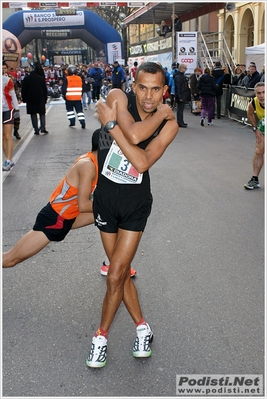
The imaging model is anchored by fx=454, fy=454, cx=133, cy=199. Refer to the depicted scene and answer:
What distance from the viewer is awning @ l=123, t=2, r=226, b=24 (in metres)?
21.6

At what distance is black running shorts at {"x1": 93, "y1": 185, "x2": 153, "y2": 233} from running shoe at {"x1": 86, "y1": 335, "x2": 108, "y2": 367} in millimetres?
733

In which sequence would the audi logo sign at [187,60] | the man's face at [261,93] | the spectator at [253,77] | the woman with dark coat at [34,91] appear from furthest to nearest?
the audi logo sign at [187,60], the spectator at [253,77], the woman with dark coat at [34,91], the man's face at [261,93]

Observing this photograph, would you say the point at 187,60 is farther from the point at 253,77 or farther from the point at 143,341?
the point at 143,341

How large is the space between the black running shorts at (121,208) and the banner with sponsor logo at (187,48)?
18136 mm

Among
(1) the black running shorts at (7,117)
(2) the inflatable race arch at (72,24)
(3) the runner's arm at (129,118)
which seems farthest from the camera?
(2) the inflatable race arch at (72,24)

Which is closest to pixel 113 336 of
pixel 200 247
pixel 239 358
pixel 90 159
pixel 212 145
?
pixel 239 358

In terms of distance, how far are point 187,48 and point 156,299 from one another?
17980 mm

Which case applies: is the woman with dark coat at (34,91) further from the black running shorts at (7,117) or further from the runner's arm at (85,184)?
the runner's arm at (85,184)

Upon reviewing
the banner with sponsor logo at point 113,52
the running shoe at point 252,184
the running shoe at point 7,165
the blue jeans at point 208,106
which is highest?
the banner with sponsor logo at point 113,52

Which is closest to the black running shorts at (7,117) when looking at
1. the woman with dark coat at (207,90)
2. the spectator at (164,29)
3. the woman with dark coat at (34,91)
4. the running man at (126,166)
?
the woman with dark coat at (34,91)

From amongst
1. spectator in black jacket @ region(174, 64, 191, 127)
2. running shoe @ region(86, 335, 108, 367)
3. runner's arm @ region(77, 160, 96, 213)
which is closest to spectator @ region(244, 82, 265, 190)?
runner's arm @ region(77, 160, 96, 213)

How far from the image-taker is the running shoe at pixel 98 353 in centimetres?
295

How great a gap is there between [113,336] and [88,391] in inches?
24.4

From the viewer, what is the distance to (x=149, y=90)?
9.27 ft
